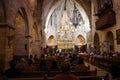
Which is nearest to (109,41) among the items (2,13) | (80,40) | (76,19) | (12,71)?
(2,13)

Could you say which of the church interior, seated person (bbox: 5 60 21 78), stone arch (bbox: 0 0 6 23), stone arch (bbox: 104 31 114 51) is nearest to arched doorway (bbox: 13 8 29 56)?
the church interior

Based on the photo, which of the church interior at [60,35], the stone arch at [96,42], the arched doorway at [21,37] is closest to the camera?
the church interior at [60,35]

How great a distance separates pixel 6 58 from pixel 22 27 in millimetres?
6927

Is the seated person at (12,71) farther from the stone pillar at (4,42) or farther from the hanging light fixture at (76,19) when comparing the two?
the hanging light fixture at (76,19)

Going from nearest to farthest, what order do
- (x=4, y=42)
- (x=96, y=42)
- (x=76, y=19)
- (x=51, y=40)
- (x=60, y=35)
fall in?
1. (x=4, y=42)
2. (x=96, y=42)
3. (x=60, y=35)
4. (x=51, y=40)
5. (x=76, y=19)

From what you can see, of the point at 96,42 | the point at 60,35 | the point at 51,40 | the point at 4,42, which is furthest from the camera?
the point at 51,40

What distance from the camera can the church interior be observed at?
10.5 meters

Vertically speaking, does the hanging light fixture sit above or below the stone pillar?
above

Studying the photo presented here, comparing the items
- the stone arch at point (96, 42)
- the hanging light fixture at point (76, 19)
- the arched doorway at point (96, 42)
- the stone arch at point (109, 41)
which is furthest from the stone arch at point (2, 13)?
the hanging light fixture at point (76, 19)

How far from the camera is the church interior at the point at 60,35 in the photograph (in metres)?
10.5

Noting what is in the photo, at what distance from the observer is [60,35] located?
131ft

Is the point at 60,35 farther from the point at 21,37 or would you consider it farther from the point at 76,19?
the point at 21,37

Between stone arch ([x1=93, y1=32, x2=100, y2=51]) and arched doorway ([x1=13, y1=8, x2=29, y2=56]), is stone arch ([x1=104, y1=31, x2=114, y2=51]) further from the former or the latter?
arched doorway ([x1=13, y1=8, x2=29, y2=56])

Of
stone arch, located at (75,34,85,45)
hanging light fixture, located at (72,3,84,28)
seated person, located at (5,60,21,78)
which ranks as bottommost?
seated person, located at (5,60,21,78)
